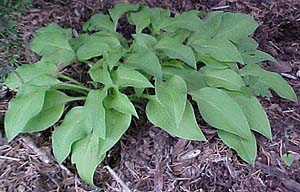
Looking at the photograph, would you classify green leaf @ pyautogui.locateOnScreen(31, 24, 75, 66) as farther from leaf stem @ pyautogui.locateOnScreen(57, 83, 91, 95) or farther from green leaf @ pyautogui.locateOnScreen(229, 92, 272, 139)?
green leaf @ pyautogui.locateOnScreen(229, 92, 272, 139)

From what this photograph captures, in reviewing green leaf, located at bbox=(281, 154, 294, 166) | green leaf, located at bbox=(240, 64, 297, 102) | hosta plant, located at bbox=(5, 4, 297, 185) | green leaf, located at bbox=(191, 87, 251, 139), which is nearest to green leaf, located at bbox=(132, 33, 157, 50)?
hosta plant, located at bbox=(5, 4, 297, 185)

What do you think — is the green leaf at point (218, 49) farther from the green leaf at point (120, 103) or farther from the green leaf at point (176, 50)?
the green leaf at point (120, 103)

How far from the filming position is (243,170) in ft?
8.58

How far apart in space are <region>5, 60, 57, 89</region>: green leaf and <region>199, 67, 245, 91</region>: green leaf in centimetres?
71

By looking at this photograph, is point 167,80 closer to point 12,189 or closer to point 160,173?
point 160,173

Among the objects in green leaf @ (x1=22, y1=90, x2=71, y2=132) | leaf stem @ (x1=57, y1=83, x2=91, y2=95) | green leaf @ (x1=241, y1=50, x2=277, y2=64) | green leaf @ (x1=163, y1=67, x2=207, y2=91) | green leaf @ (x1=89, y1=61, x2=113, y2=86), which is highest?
green leaf @ (x1=89, y1=61, x2=113, y2=86)

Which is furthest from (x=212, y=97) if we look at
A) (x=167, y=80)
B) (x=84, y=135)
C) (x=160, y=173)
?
(x=84, y=135)

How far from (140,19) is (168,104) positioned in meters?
0.68

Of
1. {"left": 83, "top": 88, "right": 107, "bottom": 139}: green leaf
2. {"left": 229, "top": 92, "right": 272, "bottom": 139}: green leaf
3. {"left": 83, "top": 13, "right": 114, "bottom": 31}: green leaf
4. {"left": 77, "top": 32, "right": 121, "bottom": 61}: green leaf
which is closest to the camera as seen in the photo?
{"left": 83, "top": 88, "right": 107, "bottom": 139}: green leaf

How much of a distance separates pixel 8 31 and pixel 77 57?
14.8 inches

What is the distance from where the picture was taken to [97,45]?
2.79 m

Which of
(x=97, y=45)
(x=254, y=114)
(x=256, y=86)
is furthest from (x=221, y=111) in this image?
(x=97, y=45)

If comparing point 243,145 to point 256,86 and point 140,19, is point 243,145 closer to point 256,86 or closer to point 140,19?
point 256,86

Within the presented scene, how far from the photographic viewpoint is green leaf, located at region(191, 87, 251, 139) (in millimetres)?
2559
